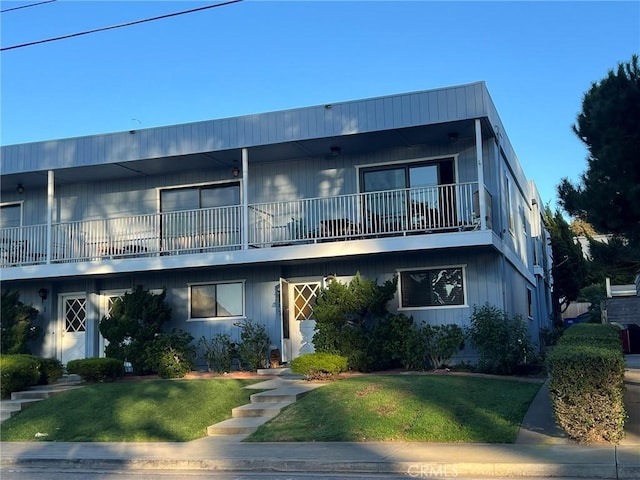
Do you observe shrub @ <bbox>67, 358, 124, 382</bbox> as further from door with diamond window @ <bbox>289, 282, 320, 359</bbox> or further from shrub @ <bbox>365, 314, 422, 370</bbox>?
shrub @ <bbox>365, 314, 422, 370</bbox>

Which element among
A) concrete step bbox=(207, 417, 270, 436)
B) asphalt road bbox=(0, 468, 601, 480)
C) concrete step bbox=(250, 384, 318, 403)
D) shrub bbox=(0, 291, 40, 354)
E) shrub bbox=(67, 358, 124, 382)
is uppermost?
shrub bbox=(0, 291, 40, 354)

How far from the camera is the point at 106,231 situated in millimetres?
18547

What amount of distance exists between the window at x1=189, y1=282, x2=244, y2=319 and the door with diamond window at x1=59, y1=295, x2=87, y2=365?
351 cm

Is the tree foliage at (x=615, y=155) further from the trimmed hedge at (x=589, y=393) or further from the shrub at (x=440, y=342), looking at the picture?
the shrub at (x=440, y=342)

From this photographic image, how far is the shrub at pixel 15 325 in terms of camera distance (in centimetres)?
1831

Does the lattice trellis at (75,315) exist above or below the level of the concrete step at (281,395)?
above

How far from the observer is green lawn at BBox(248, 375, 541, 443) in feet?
31.0

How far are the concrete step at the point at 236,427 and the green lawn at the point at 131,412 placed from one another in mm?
214

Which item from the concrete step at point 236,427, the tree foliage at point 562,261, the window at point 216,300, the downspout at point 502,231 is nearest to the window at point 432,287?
the downspout at point 502,231

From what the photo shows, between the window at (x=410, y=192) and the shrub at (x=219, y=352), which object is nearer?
the window at (x=410, y=192)

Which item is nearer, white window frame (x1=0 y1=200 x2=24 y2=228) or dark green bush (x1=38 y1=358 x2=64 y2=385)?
dark green bush (x1=38 y1=358 x2=64 y2=385)

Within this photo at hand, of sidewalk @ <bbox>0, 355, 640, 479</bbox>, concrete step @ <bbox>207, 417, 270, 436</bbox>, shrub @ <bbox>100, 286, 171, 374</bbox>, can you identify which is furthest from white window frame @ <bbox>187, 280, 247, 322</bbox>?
sidewalk @ <bbox>0, 355, 640, 479</bbox>

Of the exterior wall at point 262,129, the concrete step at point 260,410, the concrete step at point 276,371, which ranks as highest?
the exterior wall at point 262,129

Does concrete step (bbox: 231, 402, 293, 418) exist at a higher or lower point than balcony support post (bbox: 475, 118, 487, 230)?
lower
